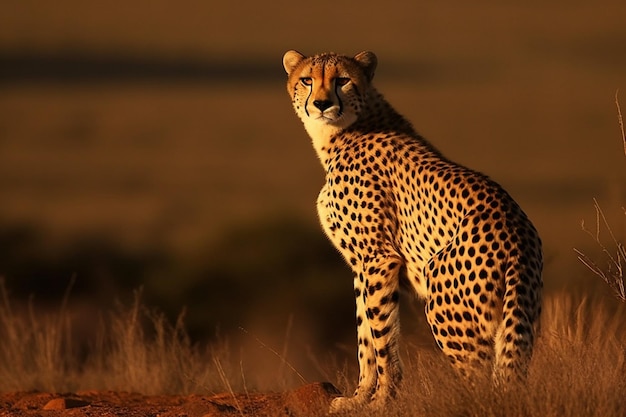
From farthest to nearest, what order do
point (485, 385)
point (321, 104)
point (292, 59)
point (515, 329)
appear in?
1. point (292, 59)
2. point (321, 104)
3. point (515, 329)
4. point (485, 385)

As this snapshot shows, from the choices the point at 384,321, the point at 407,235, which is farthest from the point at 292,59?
the point at 384,321

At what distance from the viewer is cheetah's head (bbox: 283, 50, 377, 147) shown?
15.9ft

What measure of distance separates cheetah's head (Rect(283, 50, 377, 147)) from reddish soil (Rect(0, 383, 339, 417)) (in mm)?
963

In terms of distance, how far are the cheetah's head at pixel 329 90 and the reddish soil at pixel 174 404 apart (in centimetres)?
96

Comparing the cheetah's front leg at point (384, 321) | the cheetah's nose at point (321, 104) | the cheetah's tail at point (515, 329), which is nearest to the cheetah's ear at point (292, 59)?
the cheetah's nose at point (321, 104)

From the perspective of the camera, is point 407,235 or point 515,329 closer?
point 515,329

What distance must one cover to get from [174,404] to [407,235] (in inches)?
46.7

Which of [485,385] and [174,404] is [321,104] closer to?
[174,404]

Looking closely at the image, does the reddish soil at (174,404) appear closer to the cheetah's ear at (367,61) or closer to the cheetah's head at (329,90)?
the cheetah's head at (329,90)

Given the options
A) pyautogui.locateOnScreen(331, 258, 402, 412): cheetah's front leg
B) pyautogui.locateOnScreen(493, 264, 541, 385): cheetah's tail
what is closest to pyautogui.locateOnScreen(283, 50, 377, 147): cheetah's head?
pyautogui.locateOnScreen(331, 258, 402, 412): cheetah's front leg

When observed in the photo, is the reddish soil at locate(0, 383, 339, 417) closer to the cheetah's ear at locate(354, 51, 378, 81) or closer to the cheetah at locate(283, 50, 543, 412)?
the cheetah at locate(283, 50, 543, 412)

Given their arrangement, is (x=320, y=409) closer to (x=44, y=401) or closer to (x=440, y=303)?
(x=440, y=303)

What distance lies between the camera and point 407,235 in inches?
178

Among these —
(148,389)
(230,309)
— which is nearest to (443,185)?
(148,389)
